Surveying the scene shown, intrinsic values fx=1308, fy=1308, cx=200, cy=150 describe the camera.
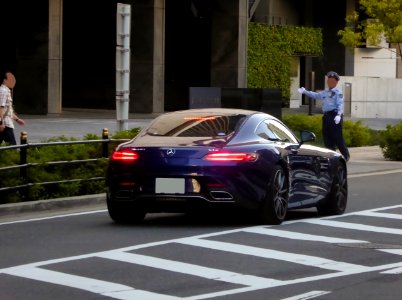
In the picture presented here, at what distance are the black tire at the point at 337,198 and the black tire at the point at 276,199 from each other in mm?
1496

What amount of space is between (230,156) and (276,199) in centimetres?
97

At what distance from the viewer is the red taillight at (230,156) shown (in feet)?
48.7

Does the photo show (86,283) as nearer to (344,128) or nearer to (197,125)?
(197,125)

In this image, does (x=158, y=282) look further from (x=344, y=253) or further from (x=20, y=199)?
(x=20, y=199)

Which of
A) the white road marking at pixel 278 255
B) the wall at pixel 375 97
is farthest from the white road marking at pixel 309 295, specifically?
the wall at pixel 375 97

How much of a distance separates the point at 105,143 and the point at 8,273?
29.3ft

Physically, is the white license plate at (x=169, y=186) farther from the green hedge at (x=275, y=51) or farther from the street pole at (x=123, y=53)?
the green hedge at (x=275, y=51)

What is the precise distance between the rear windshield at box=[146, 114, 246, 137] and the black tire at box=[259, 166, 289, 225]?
766 mm

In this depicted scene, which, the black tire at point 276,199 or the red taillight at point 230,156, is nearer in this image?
the red taillight at point 230,156

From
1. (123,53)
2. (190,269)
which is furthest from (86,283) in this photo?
(123,53)

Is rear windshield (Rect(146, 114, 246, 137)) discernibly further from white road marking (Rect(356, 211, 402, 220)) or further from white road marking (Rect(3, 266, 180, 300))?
white road marking (Rect(3, 266, 180, 300))

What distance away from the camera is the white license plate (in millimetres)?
14867

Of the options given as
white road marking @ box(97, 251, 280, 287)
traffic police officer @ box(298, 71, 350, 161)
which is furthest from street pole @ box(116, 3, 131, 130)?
white road marking @ box(97, 251, 280, 287)

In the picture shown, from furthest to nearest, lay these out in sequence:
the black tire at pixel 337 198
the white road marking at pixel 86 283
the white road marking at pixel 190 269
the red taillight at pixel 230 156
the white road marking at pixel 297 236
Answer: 1. the black tire at pixel 337 198
2. the red taillight at pixel 230 156
3. the white road marking at pixel 297 236
4. the white road marking at pixel 190 269
5. the white road marking at pixel 86 283
